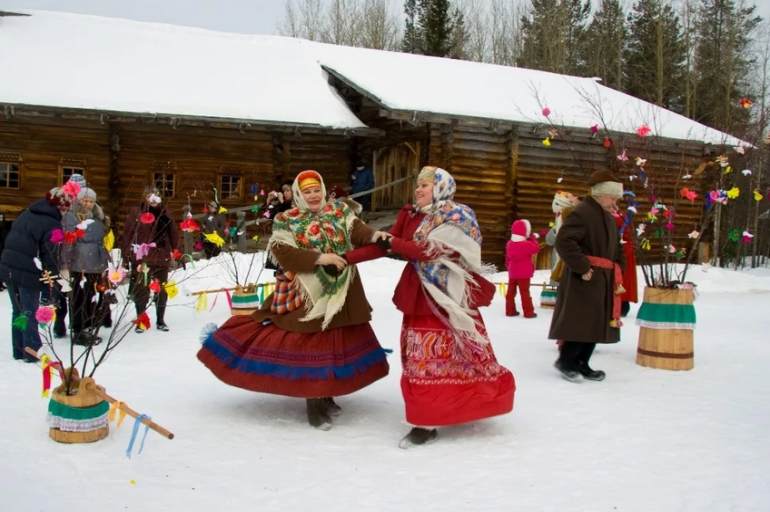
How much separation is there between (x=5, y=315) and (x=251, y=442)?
611cm

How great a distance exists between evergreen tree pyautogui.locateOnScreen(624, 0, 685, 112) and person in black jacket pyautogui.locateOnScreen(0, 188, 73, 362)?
2596 cm

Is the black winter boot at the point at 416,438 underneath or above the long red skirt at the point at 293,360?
underneath

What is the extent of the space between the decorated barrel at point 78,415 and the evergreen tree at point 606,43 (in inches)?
1159

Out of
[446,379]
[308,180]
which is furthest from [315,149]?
[446,379]

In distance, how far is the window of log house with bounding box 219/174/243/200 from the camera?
15594 mm

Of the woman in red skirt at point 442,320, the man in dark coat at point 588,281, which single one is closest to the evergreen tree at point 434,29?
the man in dark coat at point 588,281

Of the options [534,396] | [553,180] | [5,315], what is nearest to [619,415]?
[534,396]

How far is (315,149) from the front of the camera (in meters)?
16.4

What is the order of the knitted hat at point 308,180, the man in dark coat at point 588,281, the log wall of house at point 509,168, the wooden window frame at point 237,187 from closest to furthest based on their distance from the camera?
1. the knitted hat at point 308,180
2. the man in dark coat at point 588,281
3. the log wall of house at point 509,168
4. the wooden window frame at point 237,187

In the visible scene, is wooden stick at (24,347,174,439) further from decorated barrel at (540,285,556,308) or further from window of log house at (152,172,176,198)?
window of log house at (152,172,176,198)

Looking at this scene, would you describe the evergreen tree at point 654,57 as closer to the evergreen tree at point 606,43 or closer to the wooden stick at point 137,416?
the evergreen tree at point 606,43

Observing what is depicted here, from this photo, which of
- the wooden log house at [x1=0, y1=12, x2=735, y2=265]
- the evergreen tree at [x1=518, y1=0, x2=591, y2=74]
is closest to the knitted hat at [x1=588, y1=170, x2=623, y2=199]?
the wooden log house at [x1=0, y1=12, x2=735, y2=265]

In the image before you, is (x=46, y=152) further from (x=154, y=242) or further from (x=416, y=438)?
(x=416, y=438)

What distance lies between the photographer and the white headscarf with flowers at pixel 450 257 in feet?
13.3
